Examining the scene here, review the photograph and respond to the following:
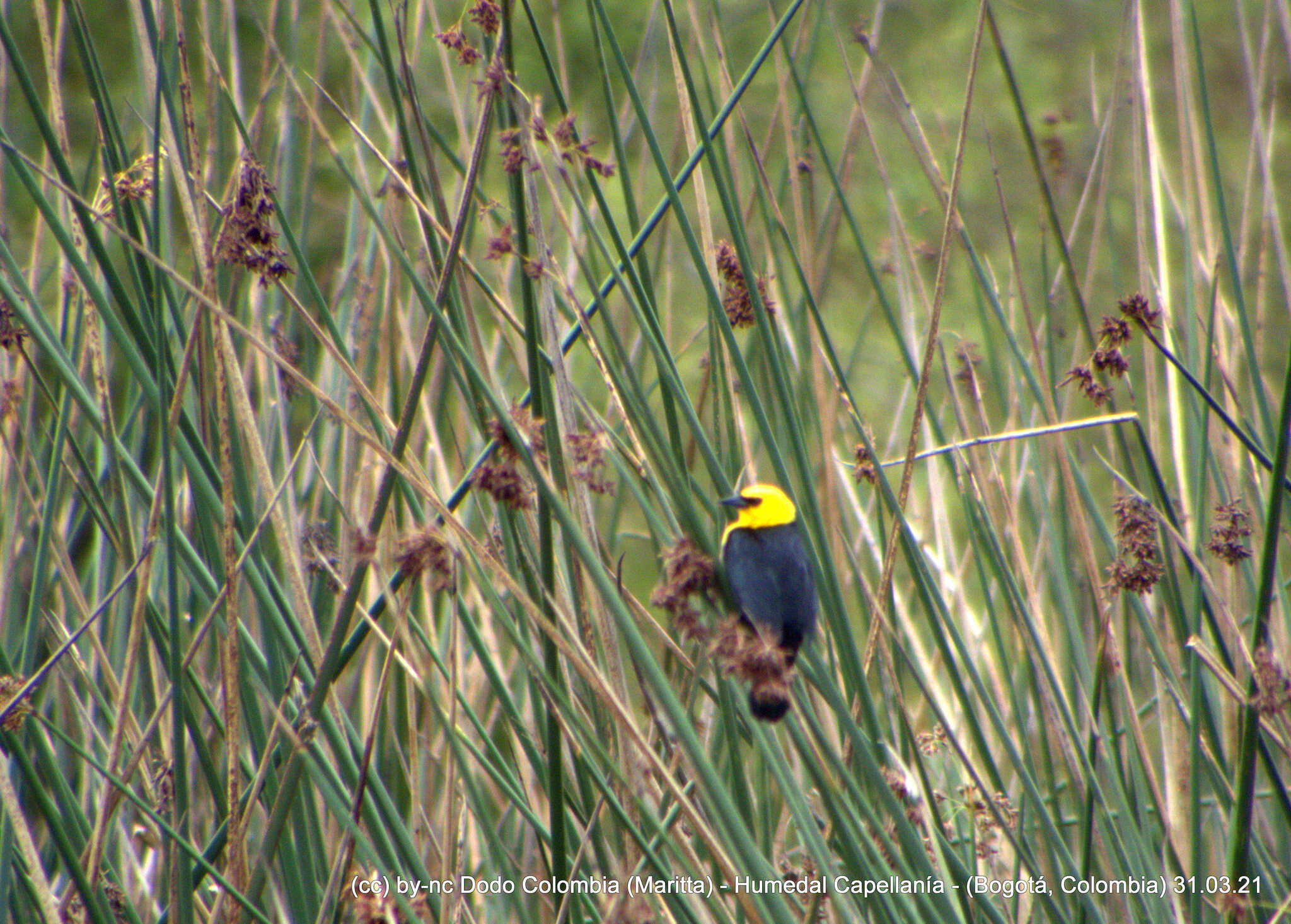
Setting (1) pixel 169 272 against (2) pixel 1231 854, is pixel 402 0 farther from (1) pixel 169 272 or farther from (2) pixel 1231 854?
(2) pixel 1231 854

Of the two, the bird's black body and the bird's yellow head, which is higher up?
the bird's yellow head

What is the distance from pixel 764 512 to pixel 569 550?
440mm

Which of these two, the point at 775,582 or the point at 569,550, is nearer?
the point at 569,550

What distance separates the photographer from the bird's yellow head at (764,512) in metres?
1.55

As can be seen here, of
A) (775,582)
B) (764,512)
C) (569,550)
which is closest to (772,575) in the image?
(775,582)

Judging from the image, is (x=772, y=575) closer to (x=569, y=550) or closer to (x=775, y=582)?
(x=775, y=582)

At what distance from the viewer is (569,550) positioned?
126 cm

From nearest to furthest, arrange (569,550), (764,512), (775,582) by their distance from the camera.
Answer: (569,550) < (775,582) < (764,512)

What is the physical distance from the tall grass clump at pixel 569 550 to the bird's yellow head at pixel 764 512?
7 centimetres

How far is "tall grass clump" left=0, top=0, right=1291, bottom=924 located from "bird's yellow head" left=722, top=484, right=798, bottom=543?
0.07 m

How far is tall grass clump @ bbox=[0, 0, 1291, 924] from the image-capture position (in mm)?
1077

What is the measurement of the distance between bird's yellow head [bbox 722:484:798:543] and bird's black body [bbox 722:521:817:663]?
0.04 m

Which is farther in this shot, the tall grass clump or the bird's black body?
the bird's black body

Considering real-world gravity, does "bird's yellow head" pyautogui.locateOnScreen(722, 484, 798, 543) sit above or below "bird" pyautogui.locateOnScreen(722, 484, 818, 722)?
above
